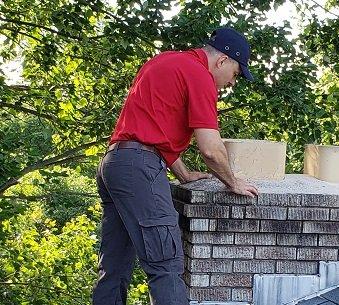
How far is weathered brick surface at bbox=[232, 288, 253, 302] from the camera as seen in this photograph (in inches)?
130

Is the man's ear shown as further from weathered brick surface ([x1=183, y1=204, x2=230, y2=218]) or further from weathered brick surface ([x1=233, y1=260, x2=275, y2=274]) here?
weathered brick surface ([x1=233, y1=260, x2=275, y2=274])

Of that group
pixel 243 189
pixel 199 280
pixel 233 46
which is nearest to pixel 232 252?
pixel 199 280

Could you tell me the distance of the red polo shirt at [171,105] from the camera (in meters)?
3.06

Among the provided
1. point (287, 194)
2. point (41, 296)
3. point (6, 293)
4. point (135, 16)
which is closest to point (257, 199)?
point (287, 194)

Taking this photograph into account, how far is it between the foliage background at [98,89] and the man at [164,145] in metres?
2.37

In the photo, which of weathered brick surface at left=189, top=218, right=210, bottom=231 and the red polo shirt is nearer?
the red polo shirt

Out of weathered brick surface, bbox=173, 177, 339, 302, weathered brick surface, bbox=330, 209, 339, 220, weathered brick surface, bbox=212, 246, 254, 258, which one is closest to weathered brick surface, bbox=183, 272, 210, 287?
weathered brick surface, bbox=173, 177, 339, 302

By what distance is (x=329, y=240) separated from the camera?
11.0ft

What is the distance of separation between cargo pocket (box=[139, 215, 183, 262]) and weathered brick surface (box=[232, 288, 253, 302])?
0.47 meters

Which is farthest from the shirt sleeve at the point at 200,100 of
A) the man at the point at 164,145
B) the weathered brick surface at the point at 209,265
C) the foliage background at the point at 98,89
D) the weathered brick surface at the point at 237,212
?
the foliage background at the point at 98,89

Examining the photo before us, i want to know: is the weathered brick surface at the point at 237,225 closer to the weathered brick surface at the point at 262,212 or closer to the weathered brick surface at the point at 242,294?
the weathered brick surface at the point at 262,212

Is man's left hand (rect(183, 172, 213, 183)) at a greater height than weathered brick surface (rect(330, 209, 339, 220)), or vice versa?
man's left hand (rect(183, 172, 213, 183))

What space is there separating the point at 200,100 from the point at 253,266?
0.89 meters

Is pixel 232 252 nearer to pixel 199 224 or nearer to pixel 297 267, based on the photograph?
pixel 199 224
